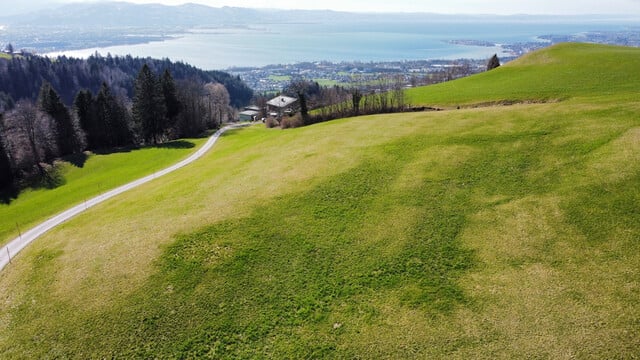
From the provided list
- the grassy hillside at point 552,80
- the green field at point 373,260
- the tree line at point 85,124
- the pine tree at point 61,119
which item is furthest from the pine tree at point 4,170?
the grassy hillside at point 552,80

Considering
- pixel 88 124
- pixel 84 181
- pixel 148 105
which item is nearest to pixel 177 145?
pixel 148 105

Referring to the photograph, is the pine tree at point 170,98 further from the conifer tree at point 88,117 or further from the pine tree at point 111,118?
the conifer tree at point 88,117

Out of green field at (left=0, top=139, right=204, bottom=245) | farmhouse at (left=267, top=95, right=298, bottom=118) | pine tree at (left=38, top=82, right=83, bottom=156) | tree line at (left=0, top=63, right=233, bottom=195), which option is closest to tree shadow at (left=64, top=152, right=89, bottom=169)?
green field at (left=0, top=139, right=204, bottom=245)

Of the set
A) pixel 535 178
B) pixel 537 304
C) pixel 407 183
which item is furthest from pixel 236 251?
pixel 535 178

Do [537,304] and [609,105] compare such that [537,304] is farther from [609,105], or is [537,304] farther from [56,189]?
[56,189]

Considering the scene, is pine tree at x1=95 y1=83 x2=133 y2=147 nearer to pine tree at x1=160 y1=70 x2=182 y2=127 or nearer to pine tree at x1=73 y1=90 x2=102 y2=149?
pine tree at x1=73 y1=90 x2=102 y2=149

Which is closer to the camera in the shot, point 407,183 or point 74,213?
point 407,183

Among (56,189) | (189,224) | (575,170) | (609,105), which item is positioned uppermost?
(609,105)

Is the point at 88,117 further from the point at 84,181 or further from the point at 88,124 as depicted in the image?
the point at 84,181
